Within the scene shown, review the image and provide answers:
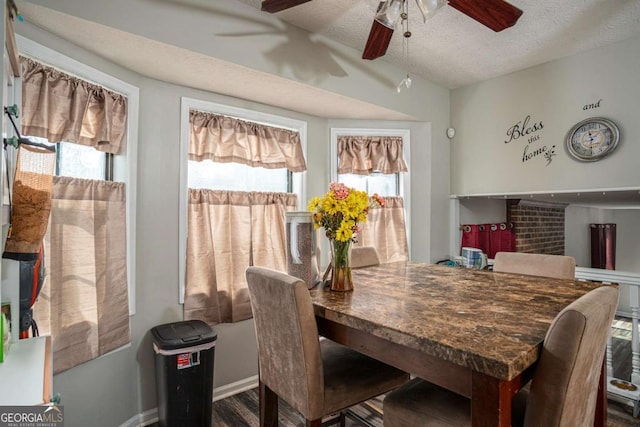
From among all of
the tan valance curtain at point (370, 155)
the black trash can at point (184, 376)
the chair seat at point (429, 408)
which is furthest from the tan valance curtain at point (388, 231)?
the chair seat at point (429, 408)

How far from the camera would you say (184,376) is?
202 centimetres

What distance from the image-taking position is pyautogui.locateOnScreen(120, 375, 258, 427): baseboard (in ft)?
7.17

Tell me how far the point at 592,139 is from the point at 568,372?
8.34 ft

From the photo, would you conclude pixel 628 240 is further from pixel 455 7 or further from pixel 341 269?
pixel 341 269

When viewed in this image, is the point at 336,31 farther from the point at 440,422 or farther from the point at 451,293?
the point at 440,422

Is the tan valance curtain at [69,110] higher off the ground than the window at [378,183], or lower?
higher

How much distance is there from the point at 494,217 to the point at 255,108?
2814 millimetres

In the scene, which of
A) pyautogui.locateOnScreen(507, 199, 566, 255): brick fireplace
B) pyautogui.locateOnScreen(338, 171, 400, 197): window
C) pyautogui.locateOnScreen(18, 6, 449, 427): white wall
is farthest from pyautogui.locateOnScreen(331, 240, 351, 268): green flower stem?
pyautogui.locateOnScreen(507, 199, 566, 255): brick fireplace

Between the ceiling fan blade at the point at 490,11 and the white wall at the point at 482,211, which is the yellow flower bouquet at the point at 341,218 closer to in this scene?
the ceiling fan blade at the point at 490,11

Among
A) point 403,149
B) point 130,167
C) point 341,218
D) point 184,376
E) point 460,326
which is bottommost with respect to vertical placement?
point 184,376

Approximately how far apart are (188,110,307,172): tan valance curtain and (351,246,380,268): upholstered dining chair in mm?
985

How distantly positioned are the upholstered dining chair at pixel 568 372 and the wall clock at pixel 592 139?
6.74ft

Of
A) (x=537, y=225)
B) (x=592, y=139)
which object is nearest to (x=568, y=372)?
(x=592, y=139)

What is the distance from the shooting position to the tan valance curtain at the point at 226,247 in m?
2.47
